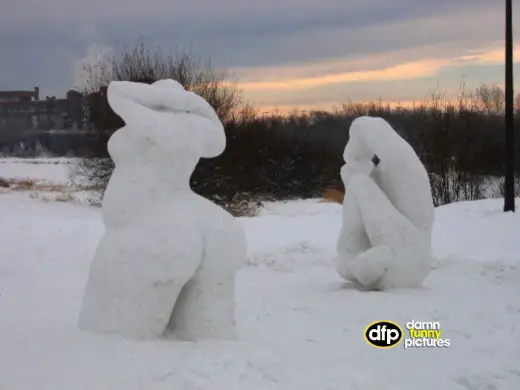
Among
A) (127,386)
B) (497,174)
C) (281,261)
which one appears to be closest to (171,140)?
(127,386)

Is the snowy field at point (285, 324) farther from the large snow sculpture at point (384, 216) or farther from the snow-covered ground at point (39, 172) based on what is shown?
the snow-covered ground at point (39, 172)

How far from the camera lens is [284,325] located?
676cm

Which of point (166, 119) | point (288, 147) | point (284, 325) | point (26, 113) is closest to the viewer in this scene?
point (166, 119)

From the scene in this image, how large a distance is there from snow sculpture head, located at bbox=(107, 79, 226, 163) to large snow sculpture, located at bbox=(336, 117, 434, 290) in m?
3.40

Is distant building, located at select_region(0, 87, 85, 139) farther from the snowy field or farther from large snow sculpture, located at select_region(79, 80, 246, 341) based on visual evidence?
large snow sculpture, located at select_region(79, 80, 246, 341)

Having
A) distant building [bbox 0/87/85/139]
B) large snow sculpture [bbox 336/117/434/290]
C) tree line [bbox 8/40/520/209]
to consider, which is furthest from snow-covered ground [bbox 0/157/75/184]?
large snow sculpture [bbox 336/117/434/290]

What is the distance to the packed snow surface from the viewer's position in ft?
15.1

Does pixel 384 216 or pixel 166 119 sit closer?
pixel 166 119

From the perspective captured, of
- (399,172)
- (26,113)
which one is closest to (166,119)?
(399,172)

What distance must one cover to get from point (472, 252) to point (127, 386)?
907 centimetres

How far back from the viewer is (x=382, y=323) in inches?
271

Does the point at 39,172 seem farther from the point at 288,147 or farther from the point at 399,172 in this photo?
the point at 399,172

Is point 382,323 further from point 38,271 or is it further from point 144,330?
point 38,271

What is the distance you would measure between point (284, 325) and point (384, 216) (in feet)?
8.14
